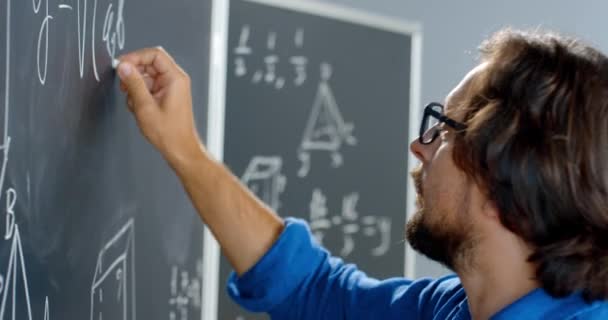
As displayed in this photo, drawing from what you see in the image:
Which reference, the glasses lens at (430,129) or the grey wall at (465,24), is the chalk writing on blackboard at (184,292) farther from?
the grey wall at (465,24)

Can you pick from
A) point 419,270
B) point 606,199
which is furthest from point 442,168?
point 419,270

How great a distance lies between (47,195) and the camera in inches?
43.5

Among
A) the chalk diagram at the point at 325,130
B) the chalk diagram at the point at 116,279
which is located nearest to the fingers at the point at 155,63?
the chalk diagram at the point at 116,279

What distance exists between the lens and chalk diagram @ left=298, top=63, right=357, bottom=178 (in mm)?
2473

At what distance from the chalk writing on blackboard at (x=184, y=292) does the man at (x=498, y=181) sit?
0.50 ft

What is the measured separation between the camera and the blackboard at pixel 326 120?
7.55ft

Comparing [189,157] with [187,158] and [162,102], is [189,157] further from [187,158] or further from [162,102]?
[162,102]

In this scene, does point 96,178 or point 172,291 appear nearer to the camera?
point 96,178

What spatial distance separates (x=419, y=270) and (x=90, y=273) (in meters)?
2.51

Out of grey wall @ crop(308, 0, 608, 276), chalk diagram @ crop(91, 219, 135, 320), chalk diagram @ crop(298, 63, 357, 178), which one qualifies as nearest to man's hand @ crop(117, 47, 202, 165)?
chalk diagram @ crop(91, 219, 135, 320)

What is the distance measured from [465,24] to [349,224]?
1.32m

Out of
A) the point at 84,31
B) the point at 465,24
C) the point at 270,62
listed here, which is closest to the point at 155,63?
the point at 84,31

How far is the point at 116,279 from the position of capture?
54.3 inches

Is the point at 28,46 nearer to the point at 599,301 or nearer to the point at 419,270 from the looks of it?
the point at 599,301
